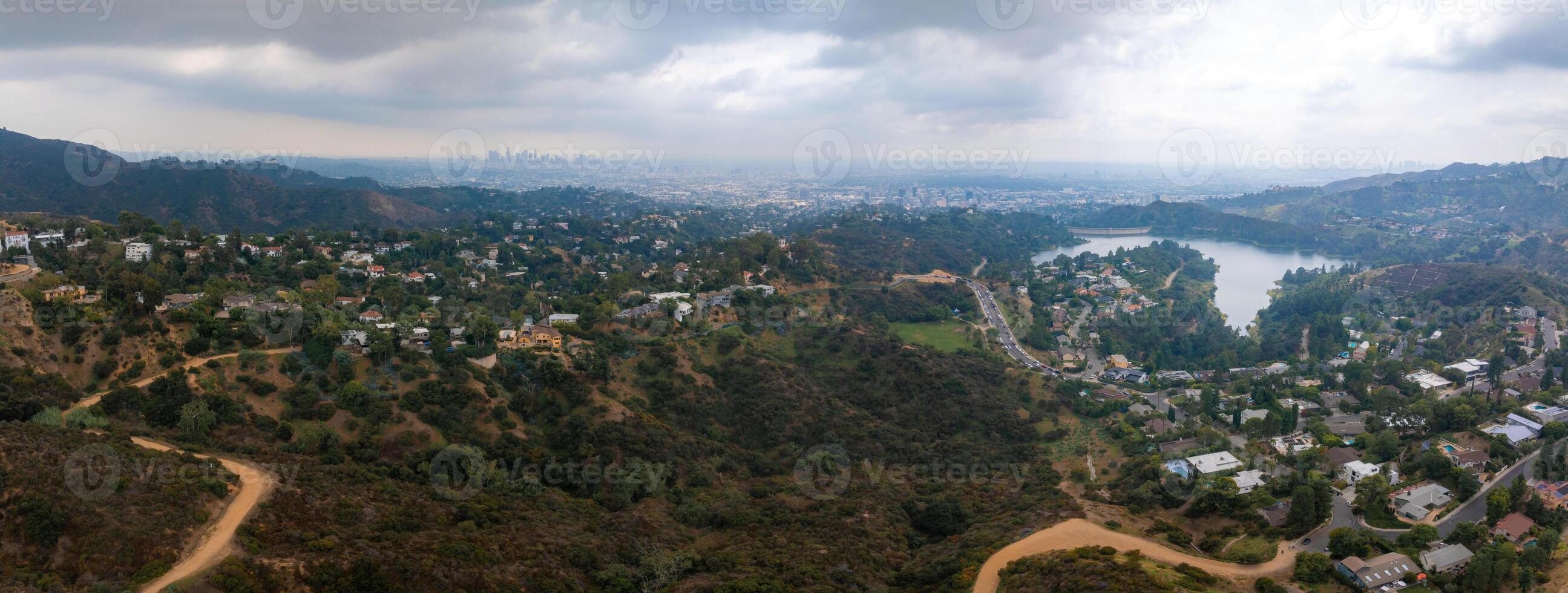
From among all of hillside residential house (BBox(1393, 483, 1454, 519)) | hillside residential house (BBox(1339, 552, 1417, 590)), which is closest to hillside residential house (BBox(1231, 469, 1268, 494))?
hillside residential house (BBox(1393, 483, 1454, 519))


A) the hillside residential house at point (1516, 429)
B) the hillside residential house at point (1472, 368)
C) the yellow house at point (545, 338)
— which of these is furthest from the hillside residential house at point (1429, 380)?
the yellow house at point (545, 338)

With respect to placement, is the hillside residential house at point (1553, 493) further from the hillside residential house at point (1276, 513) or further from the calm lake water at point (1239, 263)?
the calm lake water at point (1239, 263)

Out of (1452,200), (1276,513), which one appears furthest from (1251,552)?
(1452,200)

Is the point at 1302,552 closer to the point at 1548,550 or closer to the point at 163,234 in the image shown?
the point at 1548,550

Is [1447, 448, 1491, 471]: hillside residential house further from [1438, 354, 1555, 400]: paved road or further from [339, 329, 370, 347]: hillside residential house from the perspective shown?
[339, 329, 370, 347]: hillside residential house

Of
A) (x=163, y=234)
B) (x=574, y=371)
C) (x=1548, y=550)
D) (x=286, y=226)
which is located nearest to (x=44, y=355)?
→ (x=574, y=371)

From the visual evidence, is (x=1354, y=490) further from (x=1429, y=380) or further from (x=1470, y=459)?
(x=1429, y=380)
